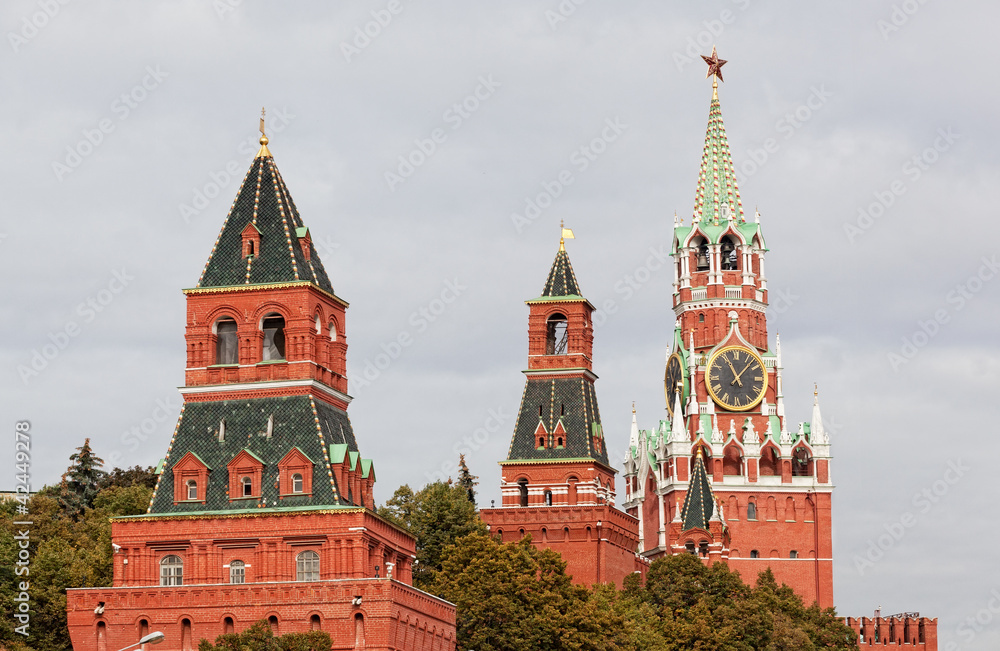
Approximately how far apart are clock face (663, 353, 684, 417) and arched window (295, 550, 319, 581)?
8499cm

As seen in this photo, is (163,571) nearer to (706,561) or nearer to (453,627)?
(453,627)

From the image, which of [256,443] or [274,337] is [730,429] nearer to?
[274,337]

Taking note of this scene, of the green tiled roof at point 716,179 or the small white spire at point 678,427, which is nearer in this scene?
the small white spire at point 678,427

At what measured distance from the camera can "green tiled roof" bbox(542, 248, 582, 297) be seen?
141m

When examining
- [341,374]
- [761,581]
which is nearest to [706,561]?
[761,581]

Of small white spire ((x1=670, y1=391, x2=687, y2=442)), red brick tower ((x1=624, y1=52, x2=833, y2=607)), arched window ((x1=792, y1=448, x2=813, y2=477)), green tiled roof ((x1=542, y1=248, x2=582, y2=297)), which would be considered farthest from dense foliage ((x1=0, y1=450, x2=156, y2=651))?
arched window ((x1=792, y1=448, x2=813, y2=477))

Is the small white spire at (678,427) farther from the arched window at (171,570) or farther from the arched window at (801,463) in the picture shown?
the arched window at (171,570)

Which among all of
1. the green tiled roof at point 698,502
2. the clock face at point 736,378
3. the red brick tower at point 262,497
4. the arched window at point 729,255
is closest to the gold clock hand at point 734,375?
the clock face at point 736,378

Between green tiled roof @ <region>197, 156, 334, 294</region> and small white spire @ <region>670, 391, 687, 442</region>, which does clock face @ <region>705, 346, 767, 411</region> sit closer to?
small white spire @ <region>670, 391, 687, 442</region>

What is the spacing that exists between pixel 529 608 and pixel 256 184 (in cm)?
2468

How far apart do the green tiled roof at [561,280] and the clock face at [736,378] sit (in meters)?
41.4

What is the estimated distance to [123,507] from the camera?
127 meters

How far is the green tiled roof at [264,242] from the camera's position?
10500 centimetres

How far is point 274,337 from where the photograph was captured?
10562 cm
